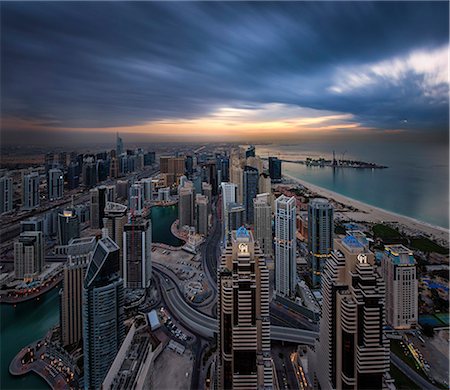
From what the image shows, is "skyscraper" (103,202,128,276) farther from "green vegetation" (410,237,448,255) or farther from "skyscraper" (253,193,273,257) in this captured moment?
"green vegetation" (410,237,448,255)

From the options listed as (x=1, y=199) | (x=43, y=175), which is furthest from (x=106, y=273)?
(x=43, y=175)

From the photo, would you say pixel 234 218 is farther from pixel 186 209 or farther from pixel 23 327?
pixel 23 327

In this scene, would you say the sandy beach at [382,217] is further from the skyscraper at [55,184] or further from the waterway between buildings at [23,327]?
the skyscraper at [55,184]

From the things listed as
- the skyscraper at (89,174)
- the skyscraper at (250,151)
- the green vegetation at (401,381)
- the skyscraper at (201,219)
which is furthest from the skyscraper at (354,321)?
the skyscraper at (250,151)

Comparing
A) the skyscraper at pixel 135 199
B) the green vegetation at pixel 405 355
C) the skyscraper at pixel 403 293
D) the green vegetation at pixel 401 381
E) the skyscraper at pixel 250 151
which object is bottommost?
the green vegetation at pixel 401 381

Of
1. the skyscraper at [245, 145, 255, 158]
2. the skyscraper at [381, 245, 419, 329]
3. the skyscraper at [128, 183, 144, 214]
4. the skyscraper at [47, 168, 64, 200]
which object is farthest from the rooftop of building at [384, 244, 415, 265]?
the skyscraper at [245, 145, 255, 158]
